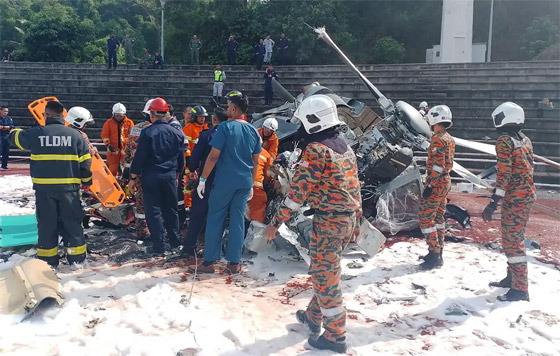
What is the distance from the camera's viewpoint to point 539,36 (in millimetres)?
23547

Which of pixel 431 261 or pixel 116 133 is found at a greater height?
pixel 116 133

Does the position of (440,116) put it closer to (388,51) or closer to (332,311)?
(332,311)

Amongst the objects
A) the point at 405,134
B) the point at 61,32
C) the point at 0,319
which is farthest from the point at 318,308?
the point at 61,32

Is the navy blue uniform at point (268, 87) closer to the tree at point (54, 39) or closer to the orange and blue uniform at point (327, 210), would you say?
the orange and blue uniform at point (327, 210)

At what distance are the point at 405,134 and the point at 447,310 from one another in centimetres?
276

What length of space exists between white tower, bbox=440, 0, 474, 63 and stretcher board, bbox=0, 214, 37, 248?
18377 millimetres

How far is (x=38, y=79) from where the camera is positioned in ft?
63.3

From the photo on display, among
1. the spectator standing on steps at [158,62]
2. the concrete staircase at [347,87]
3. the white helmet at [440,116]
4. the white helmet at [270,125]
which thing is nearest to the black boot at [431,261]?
the white helmet at [440,116]

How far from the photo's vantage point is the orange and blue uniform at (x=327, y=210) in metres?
3.21

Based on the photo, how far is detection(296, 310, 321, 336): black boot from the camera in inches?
138

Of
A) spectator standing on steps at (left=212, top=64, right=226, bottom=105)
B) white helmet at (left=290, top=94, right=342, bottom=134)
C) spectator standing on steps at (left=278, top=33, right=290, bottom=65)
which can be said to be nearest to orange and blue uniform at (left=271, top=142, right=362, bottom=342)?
white helmet at (left=290, top=94, right=342, bottom=134)

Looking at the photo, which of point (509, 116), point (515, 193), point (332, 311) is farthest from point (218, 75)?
point (332, 311)

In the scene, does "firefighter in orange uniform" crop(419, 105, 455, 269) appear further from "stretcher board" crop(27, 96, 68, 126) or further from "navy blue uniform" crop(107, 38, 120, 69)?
"navy blue uniform" crop(107, 38, 120, 69)

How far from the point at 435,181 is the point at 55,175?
13.1ft
